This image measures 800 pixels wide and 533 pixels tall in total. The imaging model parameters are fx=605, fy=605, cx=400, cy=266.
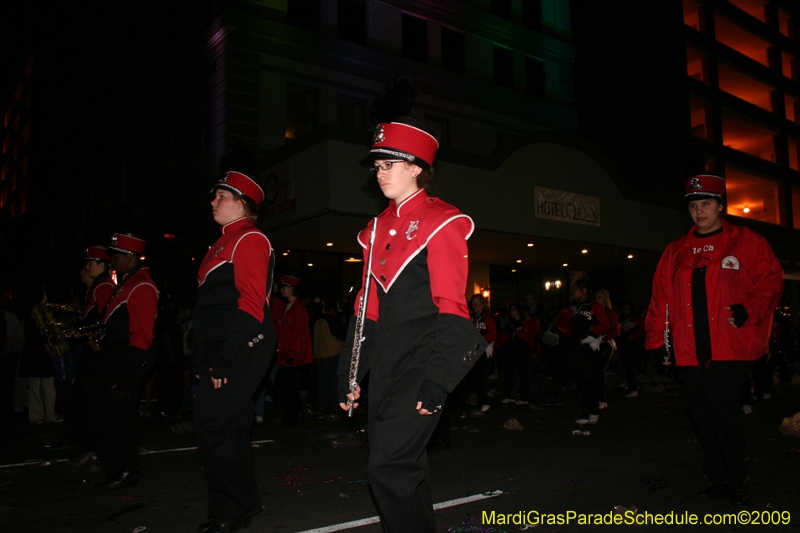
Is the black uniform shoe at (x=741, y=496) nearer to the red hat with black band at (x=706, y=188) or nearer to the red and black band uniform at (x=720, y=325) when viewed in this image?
the red and black band uniform at (x=720, y=325)

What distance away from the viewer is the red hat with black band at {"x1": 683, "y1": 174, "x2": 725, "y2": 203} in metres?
4.61

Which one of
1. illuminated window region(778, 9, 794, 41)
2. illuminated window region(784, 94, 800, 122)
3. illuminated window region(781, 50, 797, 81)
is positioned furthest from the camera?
illuminated window region(778, 9, 794, 41)

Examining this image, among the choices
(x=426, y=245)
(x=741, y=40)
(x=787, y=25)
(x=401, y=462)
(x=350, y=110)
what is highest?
(x=787, y=25)

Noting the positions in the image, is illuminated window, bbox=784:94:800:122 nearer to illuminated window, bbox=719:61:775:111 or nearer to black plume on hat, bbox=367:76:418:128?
illuminated window, bbox=719:61:775:111

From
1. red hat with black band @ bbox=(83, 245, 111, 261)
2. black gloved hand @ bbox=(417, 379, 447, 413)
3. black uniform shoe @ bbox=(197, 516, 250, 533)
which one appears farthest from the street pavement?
red hat with black band @ bbox=(83, 245, 111, 261)

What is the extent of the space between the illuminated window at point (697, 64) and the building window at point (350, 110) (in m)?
17.3

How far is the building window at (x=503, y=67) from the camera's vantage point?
75.4ft

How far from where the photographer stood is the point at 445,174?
15.0m

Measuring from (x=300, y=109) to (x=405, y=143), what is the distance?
15.8 metres

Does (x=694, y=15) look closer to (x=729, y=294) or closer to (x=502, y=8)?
(x=502, y=8)

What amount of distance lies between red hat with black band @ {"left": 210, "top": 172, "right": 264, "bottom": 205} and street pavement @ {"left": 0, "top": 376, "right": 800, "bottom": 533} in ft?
7.10

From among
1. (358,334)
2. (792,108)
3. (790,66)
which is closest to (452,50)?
(358,334)

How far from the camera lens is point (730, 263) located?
435 cm

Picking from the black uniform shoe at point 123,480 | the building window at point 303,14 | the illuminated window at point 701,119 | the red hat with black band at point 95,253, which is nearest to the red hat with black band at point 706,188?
the black uniform shoe at point 123,480
